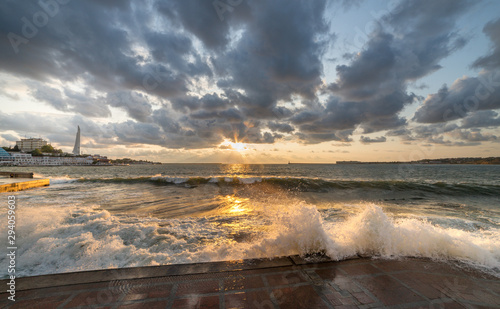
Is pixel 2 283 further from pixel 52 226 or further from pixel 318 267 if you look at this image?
pixel 318 267

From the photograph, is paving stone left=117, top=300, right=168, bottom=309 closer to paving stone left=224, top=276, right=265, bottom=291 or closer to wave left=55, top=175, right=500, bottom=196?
paving stone left=224, top=276, right=265, bottom=291

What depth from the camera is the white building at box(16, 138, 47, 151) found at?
16388 cm

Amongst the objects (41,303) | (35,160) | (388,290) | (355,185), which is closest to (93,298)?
(41,303)

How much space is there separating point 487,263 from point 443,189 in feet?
66.5

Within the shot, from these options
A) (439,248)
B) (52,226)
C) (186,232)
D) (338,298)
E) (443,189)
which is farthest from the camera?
(443,189)

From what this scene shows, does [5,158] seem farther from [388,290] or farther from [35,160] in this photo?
[388,290]

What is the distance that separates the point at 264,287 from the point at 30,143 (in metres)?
251

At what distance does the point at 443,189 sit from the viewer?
18094mm

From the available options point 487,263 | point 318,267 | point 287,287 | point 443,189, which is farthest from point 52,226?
point 443,189

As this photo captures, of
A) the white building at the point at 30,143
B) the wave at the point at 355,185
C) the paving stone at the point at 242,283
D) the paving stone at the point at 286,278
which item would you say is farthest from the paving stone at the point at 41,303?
the white building at the point at 30,143

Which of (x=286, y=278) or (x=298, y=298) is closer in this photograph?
(x=298, y=298)

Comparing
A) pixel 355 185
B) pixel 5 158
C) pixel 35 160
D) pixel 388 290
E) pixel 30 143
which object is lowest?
pixel 355 185

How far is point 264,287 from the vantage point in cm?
262

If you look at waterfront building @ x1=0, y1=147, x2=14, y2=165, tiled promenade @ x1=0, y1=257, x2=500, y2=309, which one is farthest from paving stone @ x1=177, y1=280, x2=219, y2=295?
waterfront building @ x1=0, y1=147, x2=14, y2=165
